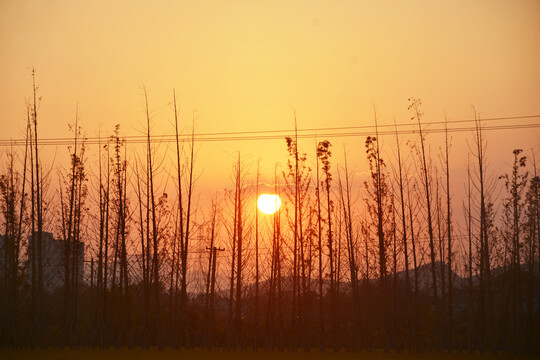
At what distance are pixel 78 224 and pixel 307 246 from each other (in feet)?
28.0

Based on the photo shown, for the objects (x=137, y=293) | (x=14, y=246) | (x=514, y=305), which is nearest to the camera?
(x=514, y=305)

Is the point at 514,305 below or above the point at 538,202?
below

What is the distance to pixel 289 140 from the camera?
2656cm

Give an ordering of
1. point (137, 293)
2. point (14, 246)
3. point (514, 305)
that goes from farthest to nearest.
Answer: point (137, 293), point (14, 246), point (514, 305)

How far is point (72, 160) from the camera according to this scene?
2672cm

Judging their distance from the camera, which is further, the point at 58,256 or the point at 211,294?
the point at 58,256

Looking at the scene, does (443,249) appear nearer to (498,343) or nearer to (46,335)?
(498,343)

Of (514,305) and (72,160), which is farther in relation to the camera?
(72,160)

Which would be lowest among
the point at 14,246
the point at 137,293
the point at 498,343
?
the point at 498,343

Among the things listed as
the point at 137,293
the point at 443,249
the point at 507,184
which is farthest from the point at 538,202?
the point at 137,293

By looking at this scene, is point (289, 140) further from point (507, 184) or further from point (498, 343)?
point (498, 343)

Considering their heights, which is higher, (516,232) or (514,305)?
(516,232)

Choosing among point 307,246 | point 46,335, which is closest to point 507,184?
point 307,246

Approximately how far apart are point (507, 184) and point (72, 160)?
1640 centimetres
